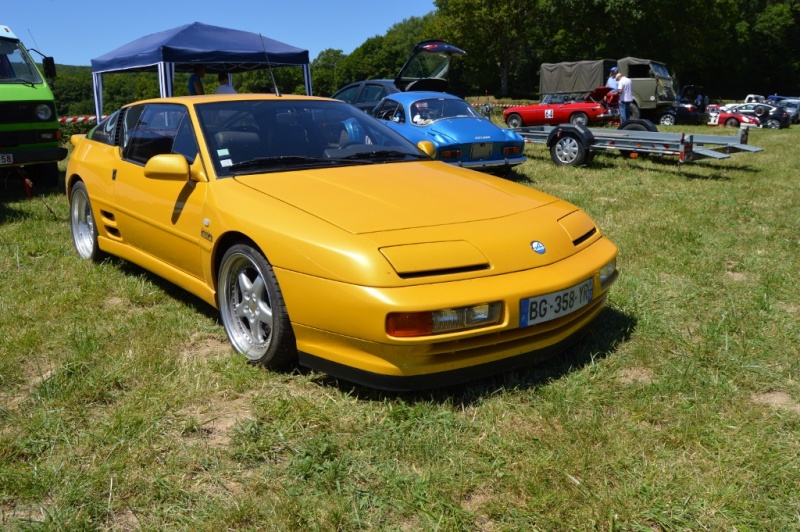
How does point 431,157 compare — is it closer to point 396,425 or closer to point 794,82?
point 396,425

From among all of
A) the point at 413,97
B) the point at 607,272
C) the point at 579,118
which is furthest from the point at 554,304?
the point at 579,118

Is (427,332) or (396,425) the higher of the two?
(427,332)

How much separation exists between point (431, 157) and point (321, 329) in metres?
1.77

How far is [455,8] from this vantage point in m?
50.1

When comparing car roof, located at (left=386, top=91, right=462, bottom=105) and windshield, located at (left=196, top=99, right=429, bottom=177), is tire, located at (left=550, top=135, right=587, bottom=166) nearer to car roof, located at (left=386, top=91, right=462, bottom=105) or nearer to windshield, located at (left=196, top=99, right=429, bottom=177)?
car roof, located at (left=386, top=91, right=462, bottom=105)

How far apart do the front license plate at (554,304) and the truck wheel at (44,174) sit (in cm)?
796

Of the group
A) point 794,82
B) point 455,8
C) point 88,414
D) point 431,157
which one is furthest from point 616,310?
point 794,82

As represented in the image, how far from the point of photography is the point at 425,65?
41.4 ft

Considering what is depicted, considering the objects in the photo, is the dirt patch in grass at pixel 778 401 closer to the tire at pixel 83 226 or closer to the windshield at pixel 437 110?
the tire at pixel 83 226

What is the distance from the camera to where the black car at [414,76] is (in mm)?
12148

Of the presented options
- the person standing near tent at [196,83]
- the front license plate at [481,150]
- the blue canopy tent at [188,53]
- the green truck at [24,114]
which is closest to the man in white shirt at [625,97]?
the front license plate at [481,150]

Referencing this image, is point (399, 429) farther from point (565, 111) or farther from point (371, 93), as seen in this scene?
point (565, 111)

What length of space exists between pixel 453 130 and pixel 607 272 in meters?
5.74

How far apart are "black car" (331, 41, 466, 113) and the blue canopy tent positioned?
1.45 meters
